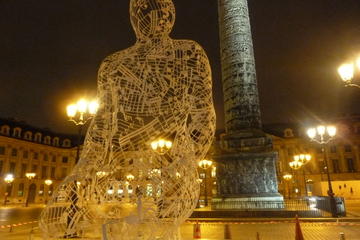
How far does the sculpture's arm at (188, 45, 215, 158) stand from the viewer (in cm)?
Answer: 556

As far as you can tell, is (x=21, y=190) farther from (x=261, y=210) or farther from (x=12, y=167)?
(x=261, y=210)

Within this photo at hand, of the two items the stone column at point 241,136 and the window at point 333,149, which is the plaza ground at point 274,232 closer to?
the stone column at point 241,136

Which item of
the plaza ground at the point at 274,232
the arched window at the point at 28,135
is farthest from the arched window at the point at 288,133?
the arched window at the point at 28,135

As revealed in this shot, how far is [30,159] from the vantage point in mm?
44188

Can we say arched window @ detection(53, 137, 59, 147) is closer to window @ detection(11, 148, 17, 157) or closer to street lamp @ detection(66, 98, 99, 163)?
window @ detection(11, 148, 17, 157)

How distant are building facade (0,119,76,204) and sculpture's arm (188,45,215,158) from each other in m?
38.4

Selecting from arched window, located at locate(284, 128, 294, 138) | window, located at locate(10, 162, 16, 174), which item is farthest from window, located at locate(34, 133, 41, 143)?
arched window, located at locate(284, 128, 294, 138)

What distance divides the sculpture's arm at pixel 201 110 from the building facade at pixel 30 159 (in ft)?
126

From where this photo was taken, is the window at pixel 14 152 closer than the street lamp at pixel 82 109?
No

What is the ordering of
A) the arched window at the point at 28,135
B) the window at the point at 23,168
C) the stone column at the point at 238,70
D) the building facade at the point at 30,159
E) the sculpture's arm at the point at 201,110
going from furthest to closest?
the arched window at the point at 28,135, the window at the point at 23,168, the building facade at the point at 30,159, the stone column at the point at 238,70, the sculpture's arm at the point at 201,110

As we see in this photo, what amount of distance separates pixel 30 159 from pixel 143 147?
4514 cm

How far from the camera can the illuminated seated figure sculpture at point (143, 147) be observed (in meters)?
4.84

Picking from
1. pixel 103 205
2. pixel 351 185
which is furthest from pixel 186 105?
pixel 351 185

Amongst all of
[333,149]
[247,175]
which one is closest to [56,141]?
[247,175]
